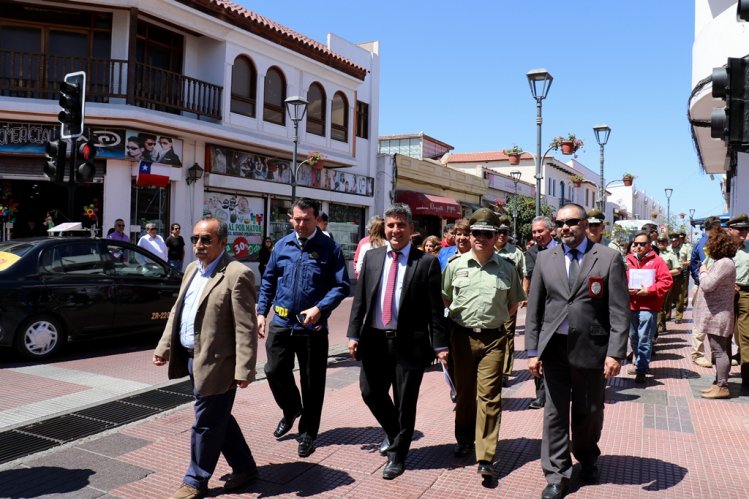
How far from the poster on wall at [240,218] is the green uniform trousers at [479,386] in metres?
13.6

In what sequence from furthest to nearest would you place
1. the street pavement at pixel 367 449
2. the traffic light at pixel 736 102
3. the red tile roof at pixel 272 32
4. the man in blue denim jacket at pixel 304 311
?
1. the red tile roof at pixel 272 32
2. the man in blue denim jacket at pixel 304 311
3. the traffic light at pixel 736 102
4. the street pavement at pixel 367 449

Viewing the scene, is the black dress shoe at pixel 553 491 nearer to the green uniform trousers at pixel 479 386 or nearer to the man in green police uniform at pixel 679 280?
the green uniform trousers at pixel 479 386

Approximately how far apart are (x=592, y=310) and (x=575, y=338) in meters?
0.21

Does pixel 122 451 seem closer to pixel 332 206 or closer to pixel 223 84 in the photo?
pixel 223 84

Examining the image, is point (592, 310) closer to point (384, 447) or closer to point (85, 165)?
point (384, 447)

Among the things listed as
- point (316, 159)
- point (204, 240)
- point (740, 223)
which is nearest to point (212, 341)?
point (204, 240)

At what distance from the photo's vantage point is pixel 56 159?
9930mm

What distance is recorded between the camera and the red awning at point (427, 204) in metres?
26.2

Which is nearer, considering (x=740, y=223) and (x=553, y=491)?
(x=553, y=491)

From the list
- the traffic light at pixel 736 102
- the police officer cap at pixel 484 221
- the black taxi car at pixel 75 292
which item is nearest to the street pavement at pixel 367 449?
the black taxi car at pixel 75 292

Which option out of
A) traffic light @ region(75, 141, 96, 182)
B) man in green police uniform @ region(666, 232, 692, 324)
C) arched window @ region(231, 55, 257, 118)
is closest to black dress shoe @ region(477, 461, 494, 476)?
traffic light @ region(75, 141, 96, 182)

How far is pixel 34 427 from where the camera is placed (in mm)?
5125

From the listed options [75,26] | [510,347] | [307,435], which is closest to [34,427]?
[307,435]

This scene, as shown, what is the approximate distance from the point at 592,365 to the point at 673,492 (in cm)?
99
